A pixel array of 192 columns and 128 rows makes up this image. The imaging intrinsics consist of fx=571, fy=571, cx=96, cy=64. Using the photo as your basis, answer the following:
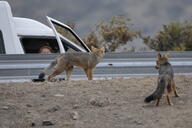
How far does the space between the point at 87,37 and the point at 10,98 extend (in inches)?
1455

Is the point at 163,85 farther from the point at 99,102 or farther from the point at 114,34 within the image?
the point at 114,34

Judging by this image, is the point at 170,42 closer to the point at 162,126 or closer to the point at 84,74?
Answer: the point at 84,74

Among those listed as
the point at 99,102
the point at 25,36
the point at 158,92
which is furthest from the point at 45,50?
the point at 158,92

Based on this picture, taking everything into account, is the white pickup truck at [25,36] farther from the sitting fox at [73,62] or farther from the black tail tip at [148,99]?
the black tail tip at [148,99]

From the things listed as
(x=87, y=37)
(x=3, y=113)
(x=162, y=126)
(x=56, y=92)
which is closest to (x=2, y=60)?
(x=56, y=92)

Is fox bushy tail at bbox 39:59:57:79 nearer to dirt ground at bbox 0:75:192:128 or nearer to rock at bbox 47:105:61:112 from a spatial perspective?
dirt ground at bbox 0:75:192:128

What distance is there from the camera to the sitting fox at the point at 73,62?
1402cm

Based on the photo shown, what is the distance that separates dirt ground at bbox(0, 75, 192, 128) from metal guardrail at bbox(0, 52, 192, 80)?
2.41 metres

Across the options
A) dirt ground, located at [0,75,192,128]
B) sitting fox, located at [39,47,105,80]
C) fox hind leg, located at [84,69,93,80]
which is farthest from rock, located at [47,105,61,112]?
fox hind leg, located at [84,69,93,80]

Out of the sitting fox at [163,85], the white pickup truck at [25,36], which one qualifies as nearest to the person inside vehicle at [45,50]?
the white pickup truck at [25,36]

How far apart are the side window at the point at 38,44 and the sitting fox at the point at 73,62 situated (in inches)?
73.4

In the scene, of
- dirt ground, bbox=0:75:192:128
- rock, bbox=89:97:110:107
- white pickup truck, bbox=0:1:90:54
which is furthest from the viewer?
white pickup truck, bbox=0:1:90:54

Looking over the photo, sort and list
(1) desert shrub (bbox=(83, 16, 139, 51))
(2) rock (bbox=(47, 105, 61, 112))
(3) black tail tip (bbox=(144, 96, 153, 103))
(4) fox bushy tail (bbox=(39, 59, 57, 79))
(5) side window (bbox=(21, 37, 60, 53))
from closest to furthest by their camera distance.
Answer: (2) rock (bbox=(47, 105, 61, 112))
(3) black tail tip (bbox=(144, 96, 153, 103))
(4) fox bushy tail (bbox=(39, 59, 57, 79))
(5) side window (bbox=(21, 37, 60, 53))
(1) desert shrub (bbox=(83, 16, 139, 51))

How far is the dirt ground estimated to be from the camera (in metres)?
8.95
